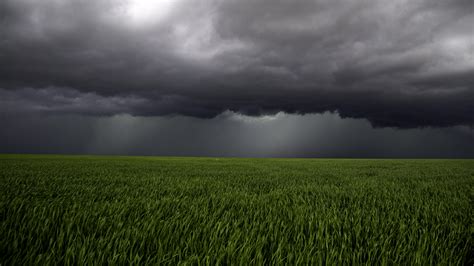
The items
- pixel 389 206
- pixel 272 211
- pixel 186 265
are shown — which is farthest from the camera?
pixel 389 206

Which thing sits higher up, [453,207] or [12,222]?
[12,222]

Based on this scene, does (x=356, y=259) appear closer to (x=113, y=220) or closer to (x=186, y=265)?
(x=186, y=265)

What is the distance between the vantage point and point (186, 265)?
177 centimetres

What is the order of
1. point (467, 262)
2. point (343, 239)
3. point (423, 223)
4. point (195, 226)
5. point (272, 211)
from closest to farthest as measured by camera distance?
1. point (467, 262)
2. point (343, 239)
3. point (195, 226)
4. point (423, 223)
5. point (272, 211)

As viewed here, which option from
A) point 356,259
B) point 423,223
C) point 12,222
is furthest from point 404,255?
point 12,222

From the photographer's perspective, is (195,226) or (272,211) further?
(272,211)

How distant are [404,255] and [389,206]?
2.41 metres

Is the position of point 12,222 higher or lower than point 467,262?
higher

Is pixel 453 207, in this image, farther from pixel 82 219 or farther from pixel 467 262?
pixel 82 219

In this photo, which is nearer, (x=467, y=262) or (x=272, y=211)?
(x=467, y=262)

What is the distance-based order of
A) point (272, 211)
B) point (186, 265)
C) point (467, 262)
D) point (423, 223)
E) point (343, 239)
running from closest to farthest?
point (186, 265) → point (467, 262) → point (343, 239) → point (423, 223) → point (272, 211)

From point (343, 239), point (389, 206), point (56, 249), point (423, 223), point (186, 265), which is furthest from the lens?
point (389, 206)

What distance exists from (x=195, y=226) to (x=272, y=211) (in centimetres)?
135

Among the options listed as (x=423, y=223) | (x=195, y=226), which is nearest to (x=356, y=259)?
(x=195, y=226)
